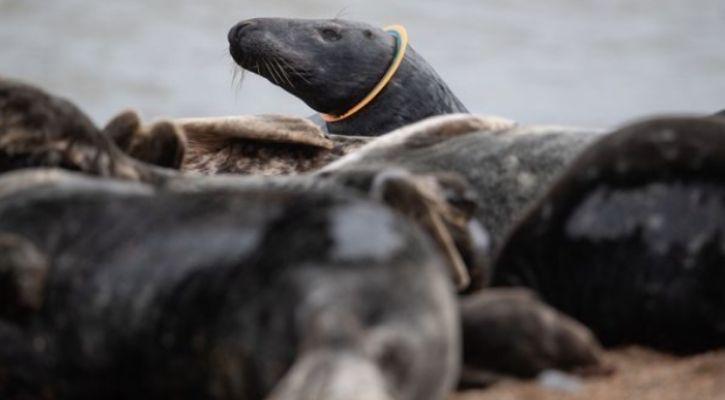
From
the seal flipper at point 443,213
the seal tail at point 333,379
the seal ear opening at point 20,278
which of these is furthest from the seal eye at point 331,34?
the seal tail at point 333,379

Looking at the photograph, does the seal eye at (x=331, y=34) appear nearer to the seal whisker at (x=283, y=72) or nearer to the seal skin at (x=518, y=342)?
the seal whisker at (x=283, y=72)

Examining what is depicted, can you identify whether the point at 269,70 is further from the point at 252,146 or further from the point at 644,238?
the point at 644,238

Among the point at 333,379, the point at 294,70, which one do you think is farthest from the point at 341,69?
the point at 333,379

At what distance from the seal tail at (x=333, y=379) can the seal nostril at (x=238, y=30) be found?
5868 millimetres

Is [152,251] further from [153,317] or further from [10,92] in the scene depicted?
[10,92]

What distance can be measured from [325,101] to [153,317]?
606 centimetres

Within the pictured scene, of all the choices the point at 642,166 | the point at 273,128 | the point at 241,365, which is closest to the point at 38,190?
the point at 241,365

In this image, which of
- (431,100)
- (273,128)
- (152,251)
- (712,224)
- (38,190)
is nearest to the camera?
(152,251)

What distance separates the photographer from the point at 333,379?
7.97 ft

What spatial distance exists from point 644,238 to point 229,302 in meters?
1.11

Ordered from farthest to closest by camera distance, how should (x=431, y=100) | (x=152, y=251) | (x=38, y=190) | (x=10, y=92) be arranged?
(x=431, y=100)
(x=10, y=92)
(x=38, y=190)
(x=152, y=251)

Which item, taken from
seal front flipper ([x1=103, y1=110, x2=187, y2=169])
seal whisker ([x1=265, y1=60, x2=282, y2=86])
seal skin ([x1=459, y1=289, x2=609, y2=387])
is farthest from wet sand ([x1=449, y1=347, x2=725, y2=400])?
seal whisker ([x1=265, y1=60, x2=282, y2=86])

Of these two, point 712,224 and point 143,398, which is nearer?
point 143,398

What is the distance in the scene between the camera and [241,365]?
265 centimetres
